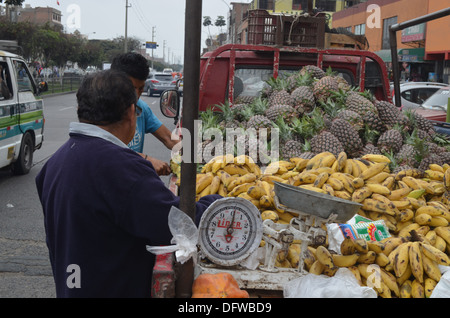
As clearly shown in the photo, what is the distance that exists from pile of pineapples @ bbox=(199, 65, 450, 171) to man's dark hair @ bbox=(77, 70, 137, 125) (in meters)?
2.43

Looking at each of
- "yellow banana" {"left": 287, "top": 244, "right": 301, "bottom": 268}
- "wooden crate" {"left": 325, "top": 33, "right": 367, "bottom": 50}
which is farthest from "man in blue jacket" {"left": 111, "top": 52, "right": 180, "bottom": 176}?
"wooden crate" {"left": 325, "top": 33, "right": 367, "bottom": 50}

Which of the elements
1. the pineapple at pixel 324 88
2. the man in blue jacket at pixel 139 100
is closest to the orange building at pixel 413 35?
the pineapple at pixel 324 88

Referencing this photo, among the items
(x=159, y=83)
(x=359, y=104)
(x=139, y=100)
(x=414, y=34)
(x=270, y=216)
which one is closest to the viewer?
(x=270, y=216)

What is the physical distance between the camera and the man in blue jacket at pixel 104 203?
2.02m

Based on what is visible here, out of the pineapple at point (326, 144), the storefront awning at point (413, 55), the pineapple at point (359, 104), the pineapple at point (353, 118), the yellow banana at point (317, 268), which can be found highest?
the storefront awning at point (413, 55)

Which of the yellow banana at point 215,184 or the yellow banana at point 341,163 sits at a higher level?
the yellow banana at point 341,163

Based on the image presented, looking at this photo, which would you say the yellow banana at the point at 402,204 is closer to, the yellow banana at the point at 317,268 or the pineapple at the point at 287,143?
the yellow banana at the point at 317,268

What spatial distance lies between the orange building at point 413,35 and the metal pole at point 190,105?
2948cm

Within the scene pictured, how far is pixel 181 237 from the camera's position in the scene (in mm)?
2094

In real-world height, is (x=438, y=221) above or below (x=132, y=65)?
below

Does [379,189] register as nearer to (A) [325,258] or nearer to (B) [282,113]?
(A) [325,258]

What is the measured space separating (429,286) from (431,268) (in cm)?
11

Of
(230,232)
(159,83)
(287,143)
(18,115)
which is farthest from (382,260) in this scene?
(159,83)

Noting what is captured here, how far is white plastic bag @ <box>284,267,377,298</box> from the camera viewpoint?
89.9 inches
